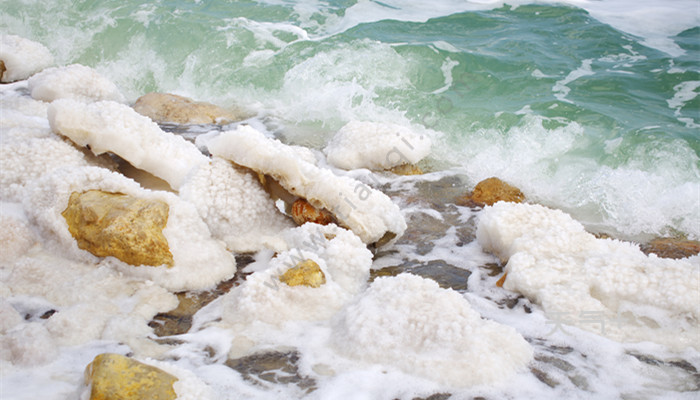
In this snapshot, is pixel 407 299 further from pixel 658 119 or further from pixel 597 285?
pixel 658 119

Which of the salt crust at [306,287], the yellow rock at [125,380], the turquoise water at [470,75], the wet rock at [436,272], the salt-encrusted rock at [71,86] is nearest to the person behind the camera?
the yellow rock at [125,380]

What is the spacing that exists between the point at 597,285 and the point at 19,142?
3.11m

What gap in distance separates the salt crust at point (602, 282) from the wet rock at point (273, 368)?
1123 millimetres

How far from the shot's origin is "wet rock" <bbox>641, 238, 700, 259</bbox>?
11.0 ft

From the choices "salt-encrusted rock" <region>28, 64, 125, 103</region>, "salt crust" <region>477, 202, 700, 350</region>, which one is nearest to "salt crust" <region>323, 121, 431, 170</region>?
"salt crust" <region>477, 202, 700, 350</region>

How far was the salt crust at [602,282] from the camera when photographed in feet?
7.78

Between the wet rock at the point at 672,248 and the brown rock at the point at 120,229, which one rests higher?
the brown rock at the point at 120,229

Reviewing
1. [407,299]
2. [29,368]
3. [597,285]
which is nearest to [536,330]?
[597,285]

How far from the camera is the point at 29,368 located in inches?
72.6

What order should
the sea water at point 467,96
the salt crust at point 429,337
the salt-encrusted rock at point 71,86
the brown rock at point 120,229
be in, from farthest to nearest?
1. the salt-encrusted rock at point 71,86
2. the brown rock at point 120,229
3. the sea water at point 467,96
4. the salt crust at point 429,337

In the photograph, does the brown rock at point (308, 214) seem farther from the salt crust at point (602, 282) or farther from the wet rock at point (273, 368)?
the wet rock at point (273, 368)

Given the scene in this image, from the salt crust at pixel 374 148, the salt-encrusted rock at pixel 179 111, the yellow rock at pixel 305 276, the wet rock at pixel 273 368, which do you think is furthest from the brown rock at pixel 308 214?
the salt-encrusted rock at pixel 179 111

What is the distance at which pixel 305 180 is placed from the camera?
300 cm

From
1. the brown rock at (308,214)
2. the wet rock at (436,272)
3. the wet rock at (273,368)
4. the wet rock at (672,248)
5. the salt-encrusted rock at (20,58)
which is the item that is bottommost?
the salt-encrusted rock at (20,58)
